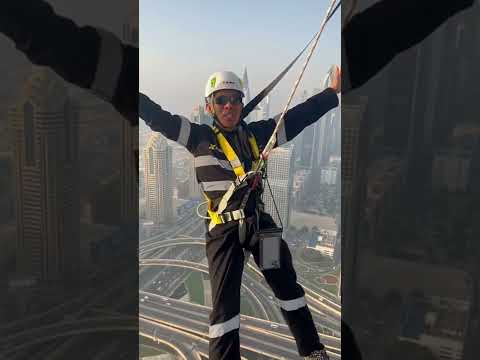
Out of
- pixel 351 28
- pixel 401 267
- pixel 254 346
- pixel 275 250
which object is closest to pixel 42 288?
pixel 275 250

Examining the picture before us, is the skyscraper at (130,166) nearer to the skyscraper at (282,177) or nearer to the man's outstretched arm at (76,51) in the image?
the man's outstretched arm at (76,51)

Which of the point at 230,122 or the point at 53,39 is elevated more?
the point at 53,39

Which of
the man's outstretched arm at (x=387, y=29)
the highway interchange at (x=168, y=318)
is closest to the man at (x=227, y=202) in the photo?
the highway interchange at (x=168, y=318)

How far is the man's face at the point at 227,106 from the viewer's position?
2.32m

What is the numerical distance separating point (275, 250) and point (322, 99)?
1.33 metres

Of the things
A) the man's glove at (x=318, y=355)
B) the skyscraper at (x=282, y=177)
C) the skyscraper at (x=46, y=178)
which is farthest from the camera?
the skyscraper at (x=282, y=177)

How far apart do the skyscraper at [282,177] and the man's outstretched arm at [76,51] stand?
1.43 meters

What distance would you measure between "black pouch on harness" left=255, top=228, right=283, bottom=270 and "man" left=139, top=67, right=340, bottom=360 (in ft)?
0.20

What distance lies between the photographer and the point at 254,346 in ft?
11.4

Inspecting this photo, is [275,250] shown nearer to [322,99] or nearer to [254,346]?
[322,99]

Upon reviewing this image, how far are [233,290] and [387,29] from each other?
2318mm

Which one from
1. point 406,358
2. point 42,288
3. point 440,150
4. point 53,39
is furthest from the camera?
point 406,358

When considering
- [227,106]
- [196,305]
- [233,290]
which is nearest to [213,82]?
[227,106]

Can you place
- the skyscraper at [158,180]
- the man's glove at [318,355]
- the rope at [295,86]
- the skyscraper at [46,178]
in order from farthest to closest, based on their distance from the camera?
1. the skyscraper at [158,180]
2. the man's glove at [318,355]
3. the skyscraper at [46,178]
4. the rope at [295,86]
